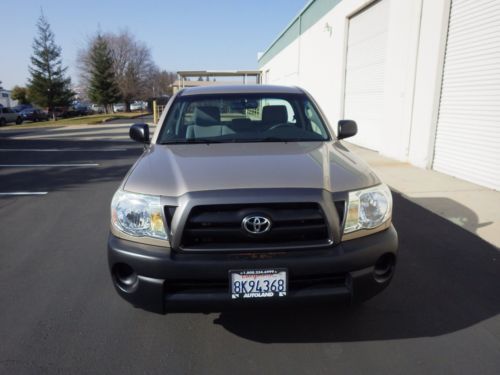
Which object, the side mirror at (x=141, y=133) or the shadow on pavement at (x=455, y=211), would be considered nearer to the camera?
the side mirror at (x=141, y=133)

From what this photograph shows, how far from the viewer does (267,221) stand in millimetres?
2275

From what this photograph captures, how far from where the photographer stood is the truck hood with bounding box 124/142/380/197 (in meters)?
2.40

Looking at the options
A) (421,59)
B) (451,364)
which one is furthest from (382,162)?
(451,364)

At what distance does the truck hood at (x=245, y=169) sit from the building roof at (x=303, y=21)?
1395cm

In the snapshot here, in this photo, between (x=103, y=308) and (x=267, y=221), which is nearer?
(x=267, y=221)

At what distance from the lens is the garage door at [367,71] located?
11.8 metres

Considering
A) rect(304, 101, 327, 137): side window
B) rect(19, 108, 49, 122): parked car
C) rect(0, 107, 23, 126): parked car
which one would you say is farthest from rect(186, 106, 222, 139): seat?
rect(19, 108, 49, 122): parked car

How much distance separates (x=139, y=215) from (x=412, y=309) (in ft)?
7.11

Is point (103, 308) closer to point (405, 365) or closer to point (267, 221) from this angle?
point (267, 221)

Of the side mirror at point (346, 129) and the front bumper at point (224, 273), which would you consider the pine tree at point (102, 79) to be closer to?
the side mirror at point (346, 129)

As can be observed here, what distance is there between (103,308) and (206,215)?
146 centimetres

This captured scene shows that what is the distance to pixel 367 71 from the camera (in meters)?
12.9

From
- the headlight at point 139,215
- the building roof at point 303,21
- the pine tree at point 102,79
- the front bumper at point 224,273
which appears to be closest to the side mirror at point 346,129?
the front bumper at point 224,273

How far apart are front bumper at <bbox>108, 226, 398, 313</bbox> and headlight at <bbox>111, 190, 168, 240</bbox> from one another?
3.4 inches
